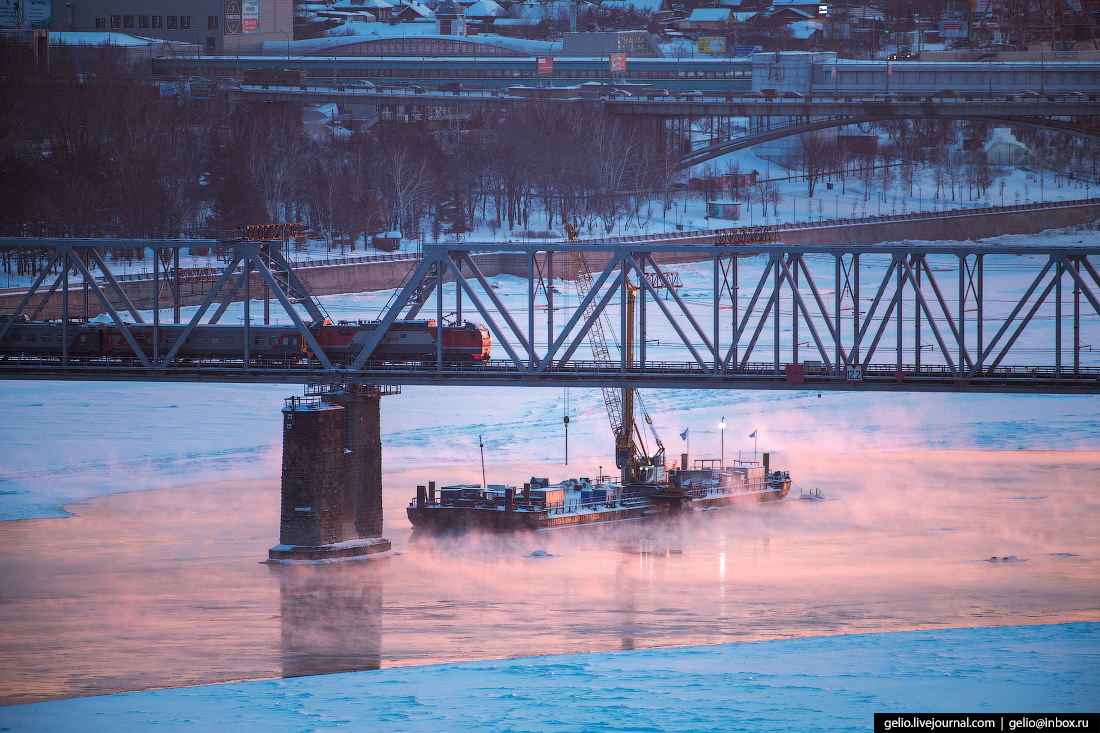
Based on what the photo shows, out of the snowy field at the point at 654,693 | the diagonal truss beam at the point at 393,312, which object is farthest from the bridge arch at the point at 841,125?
the snowy field at the point at 654,693

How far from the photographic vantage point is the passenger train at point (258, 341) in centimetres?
6675

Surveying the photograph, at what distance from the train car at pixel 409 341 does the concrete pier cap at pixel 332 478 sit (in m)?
2.64

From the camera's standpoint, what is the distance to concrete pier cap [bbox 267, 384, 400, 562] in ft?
204

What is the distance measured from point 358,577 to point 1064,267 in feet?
98.3

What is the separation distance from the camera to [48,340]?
70750 millimetres

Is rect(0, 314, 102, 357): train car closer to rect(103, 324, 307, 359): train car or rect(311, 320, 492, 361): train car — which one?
rect(103, 324, 307, 359): train car

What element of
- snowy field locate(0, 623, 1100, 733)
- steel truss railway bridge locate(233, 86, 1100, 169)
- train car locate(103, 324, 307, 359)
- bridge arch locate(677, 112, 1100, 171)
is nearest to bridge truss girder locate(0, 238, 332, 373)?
train car locate(103, 324, 307, 359)

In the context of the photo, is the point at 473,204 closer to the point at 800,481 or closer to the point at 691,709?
the point at 800,481

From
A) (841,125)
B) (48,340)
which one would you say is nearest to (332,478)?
(48,340)

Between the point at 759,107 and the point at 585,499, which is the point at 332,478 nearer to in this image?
the point at 585,499

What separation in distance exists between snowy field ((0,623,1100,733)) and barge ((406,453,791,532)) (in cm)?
2329

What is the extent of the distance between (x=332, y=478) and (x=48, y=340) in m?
17.1

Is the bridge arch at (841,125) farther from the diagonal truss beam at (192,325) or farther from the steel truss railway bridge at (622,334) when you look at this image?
the diagonal truss beam at (192,325)

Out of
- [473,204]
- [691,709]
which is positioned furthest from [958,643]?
[473,204]
